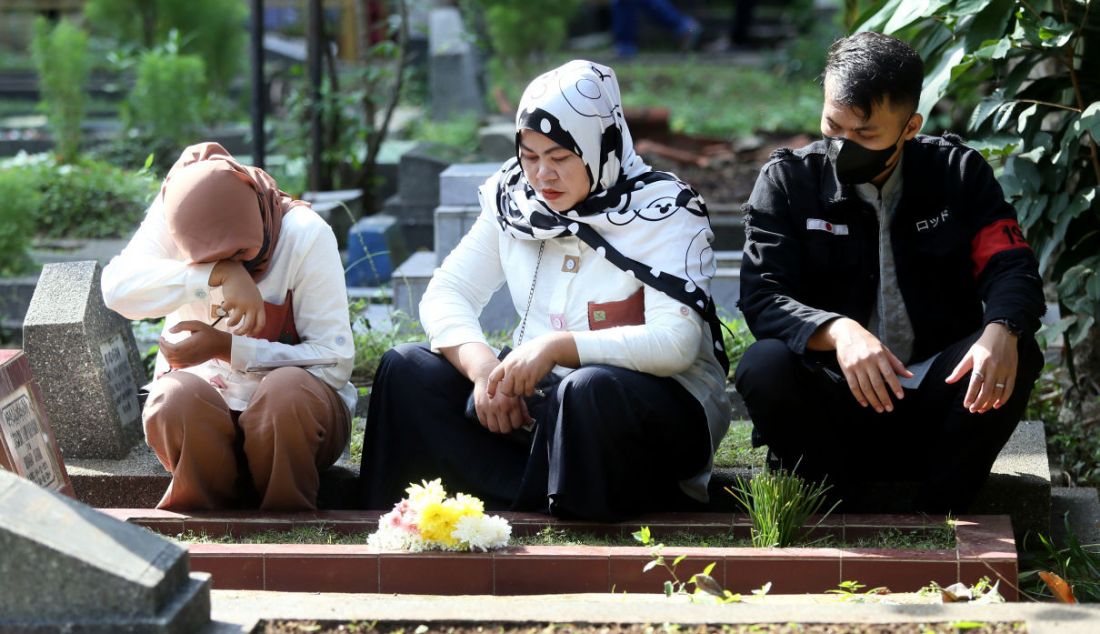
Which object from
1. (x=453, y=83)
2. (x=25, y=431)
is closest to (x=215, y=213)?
(x=25, y=431)

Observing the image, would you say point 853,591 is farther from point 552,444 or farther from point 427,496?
point 427,496

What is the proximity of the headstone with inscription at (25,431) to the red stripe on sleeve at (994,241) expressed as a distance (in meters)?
2.43

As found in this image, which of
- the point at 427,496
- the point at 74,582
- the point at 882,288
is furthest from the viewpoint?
the point at 882,288

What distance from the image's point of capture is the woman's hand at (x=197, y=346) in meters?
3.39

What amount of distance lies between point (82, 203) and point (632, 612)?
20.2ft

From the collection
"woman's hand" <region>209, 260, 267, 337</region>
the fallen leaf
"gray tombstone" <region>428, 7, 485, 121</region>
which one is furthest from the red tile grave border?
"gray tombstone" <region>428, 7, 485, 121</region>

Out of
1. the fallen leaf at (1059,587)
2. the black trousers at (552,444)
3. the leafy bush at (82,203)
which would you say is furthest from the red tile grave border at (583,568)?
the leafy bush at (82,203)

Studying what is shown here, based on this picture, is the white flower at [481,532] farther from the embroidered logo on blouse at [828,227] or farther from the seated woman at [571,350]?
the embroidered logo on blouse at [828,227]

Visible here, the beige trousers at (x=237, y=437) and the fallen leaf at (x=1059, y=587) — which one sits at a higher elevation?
the beige trousers at (x=237, y=437)

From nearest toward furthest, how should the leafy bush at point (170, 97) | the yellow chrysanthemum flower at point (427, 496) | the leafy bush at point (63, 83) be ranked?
1. the yellow chrysanthemum flower at point (427, 496)
2. the leafy bush at point (170, 97)
3. the leafy bush at point (63, 83)

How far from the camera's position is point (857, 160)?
11.1 feet

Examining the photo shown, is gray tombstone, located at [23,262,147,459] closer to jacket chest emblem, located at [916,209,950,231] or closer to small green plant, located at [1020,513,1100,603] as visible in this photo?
jacket chest emblem, located at [916,209,950,231]

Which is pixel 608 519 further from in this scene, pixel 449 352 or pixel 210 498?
pixel 210 498

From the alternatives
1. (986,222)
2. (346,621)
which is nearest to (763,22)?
(986,222)
